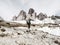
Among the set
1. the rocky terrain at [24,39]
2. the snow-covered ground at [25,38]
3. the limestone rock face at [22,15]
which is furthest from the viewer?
the limestone rock face at [22,15]

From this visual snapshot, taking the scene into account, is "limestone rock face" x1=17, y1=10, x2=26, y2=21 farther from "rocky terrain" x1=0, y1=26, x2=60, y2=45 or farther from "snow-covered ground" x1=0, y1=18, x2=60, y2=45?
"rocky terrain" x1=0, y1=26, x2=60, y2=45

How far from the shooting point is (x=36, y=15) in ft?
525

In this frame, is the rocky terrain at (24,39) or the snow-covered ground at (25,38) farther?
the snow-covered ground at (25,38)

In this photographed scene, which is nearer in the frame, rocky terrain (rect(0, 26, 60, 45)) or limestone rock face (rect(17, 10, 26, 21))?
rocky terrain (rect(0, 26, 60, 45))

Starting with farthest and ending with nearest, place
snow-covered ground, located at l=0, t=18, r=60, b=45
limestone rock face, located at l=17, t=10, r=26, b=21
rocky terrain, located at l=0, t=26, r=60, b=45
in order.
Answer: limestone rock face, located at l=17, t=10, r=26, b=21, snow-covered ground, located at l=0, t=18, r=60, b=45, rocky terrain, located at l=0, t=26, r=60, b=45

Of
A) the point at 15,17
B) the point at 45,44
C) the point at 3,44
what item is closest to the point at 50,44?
the point at 45,44

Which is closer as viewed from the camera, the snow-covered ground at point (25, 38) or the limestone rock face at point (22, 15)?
the snow-covered ground at point (25, 38)

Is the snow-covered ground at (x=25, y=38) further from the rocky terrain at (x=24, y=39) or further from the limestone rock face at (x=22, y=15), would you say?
the limestone rock face at (x=22, y=15)

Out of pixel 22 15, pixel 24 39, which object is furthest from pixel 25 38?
pixel 22 15

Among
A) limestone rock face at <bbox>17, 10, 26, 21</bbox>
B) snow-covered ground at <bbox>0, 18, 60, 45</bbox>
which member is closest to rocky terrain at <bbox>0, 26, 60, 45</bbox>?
snow-covered ground at <bbox>0, 18, 60, 45</bbox>

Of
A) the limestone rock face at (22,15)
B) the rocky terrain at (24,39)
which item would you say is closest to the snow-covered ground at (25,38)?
the rocky terrain at (24,39)

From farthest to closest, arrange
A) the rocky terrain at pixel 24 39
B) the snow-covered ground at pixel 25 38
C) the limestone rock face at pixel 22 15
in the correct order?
the limestone rock face at pixel 22 15 → the snow-covered ground at pixel 25 38 → the rocky terrain at pixel 24 39

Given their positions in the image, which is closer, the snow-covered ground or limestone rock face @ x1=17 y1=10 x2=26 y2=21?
the snow-covered ground

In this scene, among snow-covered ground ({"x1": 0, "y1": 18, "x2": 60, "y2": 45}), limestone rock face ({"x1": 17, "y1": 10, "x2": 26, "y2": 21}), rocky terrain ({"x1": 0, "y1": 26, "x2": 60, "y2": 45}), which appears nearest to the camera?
rocky terrain ({"x1": 0, "y1": 26, "x2": 60, "y2": 45})
